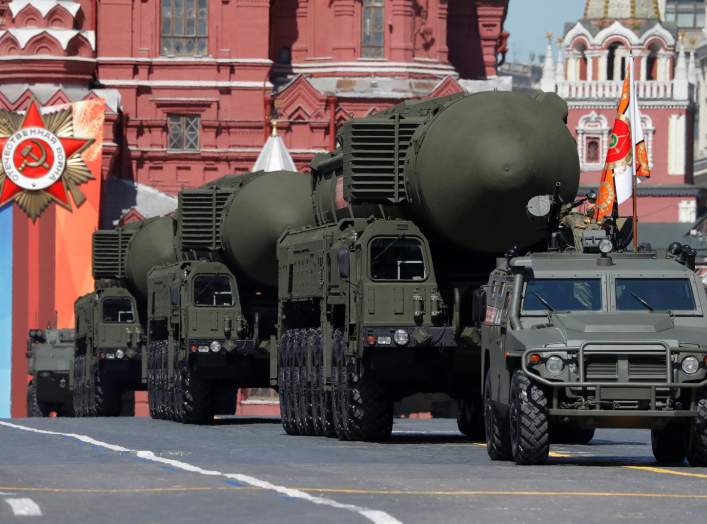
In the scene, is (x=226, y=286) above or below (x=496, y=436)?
above

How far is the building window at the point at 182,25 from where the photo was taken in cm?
10431

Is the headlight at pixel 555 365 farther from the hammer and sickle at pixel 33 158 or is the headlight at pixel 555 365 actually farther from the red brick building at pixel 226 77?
the red brick building at pixel 226 77

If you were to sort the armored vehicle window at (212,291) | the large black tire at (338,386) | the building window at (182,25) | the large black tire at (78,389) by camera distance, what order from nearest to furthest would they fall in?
the large black tire at (338,386) → the armored vehicle window at (212,291) → the large black tire at (78,389) → the building window at (182,25)

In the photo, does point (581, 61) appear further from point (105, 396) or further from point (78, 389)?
point (105, 396)

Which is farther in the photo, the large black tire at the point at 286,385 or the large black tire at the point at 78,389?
the large black tire at the point at 78,389

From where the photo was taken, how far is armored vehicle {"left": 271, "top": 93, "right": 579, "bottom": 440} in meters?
32.3

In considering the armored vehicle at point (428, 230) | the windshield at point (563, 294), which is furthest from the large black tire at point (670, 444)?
the armored vehicle at point (428, 230)

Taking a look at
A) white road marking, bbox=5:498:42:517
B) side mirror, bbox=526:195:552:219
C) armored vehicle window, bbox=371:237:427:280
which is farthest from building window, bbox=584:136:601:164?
white road marking, bbox=5:498:42:517

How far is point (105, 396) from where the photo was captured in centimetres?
5809

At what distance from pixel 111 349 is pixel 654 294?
108 ft

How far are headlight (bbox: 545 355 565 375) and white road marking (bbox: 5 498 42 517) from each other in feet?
20.5

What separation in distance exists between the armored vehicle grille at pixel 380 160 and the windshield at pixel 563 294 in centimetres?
838

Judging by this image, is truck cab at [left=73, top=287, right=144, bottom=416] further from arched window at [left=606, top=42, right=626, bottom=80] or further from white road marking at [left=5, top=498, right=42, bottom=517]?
arched window at [left=606, top=42, right=626, bottom=80]

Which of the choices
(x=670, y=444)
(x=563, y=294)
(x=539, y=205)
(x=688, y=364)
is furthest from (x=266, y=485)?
(x=539, y=205)
